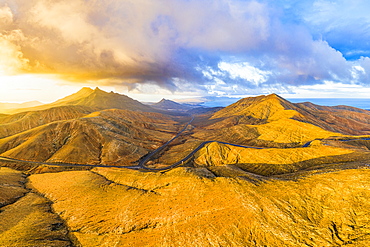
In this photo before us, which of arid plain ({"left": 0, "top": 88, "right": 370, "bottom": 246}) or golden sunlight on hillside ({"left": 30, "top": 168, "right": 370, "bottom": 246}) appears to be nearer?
golden sunlight on hillside ({"left": 30, "top": 168, "right": 370, "bottom": 246})

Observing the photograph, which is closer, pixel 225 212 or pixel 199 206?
pixel 225 212

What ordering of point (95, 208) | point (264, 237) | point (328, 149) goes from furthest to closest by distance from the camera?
point (328, 149) < point (95, 208) < point (264, 237)

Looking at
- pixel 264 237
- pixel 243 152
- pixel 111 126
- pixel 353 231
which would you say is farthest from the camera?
pixel 111 126

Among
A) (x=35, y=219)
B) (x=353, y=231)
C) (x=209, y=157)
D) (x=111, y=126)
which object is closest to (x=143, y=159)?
(x=209, y=157)

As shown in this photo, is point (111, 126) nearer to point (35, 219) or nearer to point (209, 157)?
point (209, 157)

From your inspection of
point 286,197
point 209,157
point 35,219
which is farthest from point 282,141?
point 35,219

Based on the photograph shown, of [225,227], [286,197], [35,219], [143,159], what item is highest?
[286,197]

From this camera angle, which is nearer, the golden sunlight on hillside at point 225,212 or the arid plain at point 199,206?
the golden sunlight on hillside at point 225,212

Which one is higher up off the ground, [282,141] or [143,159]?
[282,141]

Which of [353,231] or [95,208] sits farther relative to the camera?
[95,208]

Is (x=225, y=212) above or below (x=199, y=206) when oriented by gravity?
above
